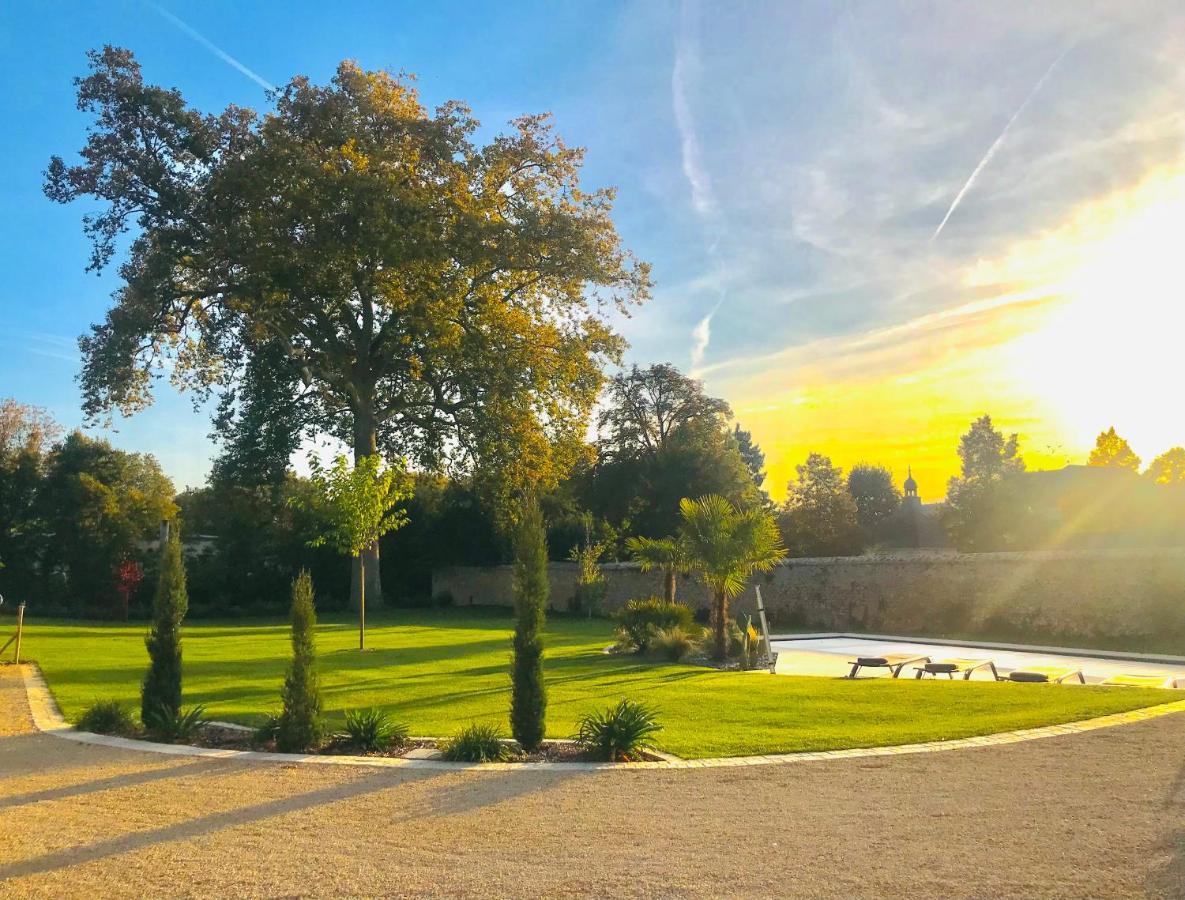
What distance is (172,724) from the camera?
27.3ft

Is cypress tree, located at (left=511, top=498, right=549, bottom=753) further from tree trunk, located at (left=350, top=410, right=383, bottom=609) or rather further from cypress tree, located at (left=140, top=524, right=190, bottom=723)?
tree trunk, located at (left=350, top=410, right=383, bottom=609)

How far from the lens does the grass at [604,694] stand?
848 cm

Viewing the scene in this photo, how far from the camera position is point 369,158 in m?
24.8

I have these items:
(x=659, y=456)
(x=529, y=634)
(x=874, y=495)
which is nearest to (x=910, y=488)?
(x=874, y=495)

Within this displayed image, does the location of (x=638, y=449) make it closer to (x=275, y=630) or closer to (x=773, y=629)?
(x=773, y=629)

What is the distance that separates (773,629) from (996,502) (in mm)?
18161

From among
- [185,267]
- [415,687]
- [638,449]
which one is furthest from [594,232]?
[638,449]

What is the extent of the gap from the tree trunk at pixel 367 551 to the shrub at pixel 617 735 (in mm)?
19726

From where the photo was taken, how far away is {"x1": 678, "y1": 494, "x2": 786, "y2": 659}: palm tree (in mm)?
15570

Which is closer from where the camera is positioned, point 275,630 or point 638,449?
point 275,630

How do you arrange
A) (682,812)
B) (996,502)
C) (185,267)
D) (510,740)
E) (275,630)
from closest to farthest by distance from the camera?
(682,812) → (510,740) → (275,630) → (185,267) → (996,502)

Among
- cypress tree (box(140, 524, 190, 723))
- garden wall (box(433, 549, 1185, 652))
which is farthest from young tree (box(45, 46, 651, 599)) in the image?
cypress tree (box(140, 524, 190, 723))

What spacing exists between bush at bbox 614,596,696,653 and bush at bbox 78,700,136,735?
1005 cm

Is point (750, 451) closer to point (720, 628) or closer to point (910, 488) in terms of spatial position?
point (910, 488)
